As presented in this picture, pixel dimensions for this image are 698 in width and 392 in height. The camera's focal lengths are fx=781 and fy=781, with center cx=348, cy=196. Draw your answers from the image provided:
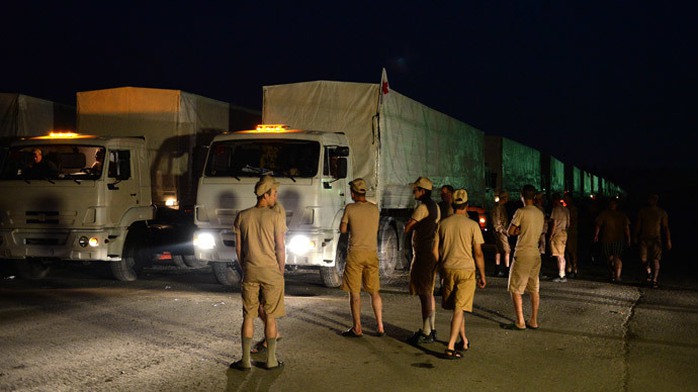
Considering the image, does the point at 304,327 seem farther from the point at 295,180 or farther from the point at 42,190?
the point at 42,190

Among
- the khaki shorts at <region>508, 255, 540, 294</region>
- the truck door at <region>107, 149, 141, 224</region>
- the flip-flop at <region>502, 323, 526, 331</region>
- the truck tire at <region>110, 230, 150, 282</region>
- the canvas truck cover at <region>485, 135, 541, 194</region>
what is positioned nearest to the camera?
the khaki shorts at <region>508, 255, 540, 294</region>

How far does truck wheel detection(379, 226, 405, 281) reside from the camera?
14.2 meters

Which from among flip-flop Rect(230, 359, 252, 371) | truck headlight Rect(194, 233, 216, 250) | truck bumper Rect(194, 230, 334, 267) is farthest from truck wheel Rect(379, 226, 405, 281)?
flip-flop Rect(230, 359, 252, 371)

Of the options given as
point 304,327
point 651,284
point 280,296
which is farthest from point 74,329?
point 651,284

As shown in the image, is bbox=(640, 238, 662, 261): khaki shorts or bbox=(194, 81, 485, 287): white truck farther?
bbox=(640, 238, 662, 261): khaki shorts

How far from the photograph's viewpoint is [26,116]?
568 inches

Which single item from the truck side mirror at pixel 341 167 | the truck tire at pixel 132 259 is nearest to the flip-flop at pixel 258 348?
the truck side mirror at pixel 341 167

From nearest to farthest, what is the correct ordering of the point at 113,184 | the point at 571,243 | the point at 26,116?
the point at 113,184 < the point at 26,116 < the point at 571,243

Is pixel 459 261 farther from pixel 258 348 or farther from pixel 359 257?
pixel 258 348

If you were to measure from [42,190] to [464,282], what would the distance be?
783 cm

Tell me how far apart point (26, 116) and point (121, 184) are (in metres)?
3.03

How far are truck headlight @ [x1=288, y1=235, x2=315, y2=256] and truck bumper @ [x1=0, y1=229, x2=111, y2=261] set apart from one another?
313 cm

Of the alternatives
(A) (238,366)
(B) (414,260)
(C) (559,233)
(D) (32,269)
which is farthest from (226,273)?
(A) (238,366)

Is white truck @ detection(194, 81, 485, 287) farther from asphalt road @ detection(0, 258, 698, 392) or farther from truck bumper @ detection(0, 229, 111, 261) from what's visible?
truck bumper @ detection(0, 229, 111, 261)
